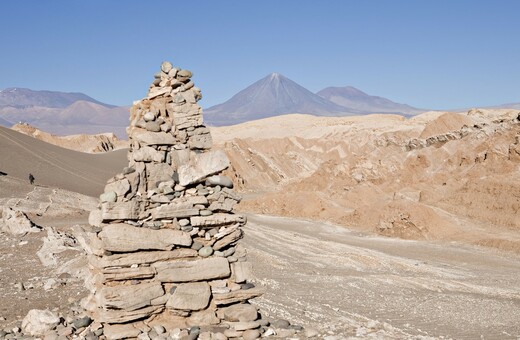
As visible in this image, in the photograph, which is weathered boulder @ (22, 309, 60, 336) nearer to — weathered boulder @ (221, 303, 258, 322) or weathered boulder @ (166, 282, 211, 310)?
weathered boulder @ (166, 282, 211, 310)

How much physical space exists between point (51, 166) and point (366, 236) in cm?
2539

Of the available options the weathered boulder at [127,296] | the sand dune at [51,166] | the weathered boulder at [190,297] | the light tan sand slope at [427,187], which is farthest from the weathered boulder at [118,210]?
the sand dune at [51,166]

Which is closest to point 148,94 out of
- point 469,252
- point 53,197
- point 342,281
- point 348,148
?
point 342,281

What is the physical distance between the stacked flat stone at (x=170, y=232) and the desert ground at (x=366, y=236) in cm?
201

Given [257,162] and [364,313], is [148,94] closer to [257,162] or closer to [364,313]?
[364,313]

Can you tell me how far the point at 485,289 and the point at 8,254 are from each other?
13.9 meters

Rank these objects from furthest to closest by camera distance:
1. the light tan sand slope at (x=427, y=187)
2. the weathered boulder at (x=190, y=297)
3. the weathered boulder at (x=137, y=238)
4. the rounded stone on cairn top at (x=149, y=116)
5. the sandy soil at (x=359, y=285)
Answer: the light tan sand slope at (x=427, y=187) → the sandy soil at (x=359, y=285) → the rounded stone on cairn top at (x=149, y=116) → the weathered boulder at (x=190, y=297) → the weathered boulder at (x=137, y=238)

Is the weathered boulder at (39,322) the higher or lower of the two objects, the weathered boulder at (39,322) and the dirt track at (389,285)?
the higher

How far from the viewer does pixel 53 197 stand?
30.2 meters

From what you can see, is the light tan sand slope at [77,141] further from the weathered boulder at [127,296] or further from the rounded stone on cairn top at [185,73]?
the weathered boulder at [127,296]

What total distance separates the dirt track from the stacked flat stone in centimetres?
217

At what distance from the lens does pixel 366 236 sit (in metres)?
27.8

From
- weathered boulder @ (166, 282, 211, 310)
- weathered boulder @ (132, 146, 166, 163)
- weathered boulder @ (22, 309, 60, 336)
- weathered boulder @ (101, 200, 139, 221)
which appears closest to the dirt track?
weathered boulder @ (166, 282, 211, 310)

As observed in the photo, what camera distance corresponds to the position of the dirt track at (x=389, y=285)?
11.2 m
